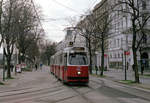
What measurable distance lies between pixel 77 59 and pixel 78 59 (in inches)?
3.0

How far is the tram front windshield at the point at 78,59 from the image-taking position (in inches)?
711

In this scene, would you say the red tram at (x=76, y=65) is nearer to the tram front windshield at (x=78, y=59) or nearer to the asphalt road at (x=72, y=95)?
the tram front windshield at (x=78, y=59)

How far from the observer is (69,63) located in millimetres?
17984

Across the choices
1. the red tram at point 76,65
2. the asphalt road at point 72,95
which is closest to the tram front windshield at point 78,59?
the red tram at point 76,65

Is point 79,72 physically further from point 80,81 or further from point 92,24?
point 92,24

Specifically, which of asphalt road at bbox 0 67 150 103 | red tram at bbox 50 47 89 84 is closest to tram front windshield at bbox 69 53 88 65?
red tram at bbox 50 47 89 84

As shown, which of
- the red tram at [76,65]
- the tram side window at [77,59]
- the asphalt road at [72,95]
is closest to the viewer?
the asphalt road at [72,95]

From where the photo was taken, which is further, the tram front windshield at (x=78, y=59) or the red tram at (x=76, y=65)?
the tram front windshield at (x=78, y=59)

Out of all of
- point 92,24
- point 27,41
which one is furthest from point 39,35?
point 92,24

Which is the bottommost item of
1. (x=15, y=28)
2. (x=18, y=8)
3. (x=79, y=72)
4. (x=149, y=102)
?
(x=149, y=102)

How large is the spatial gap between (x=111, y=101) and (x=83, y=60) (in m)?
7.42

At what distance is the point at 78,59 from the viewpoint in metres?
18.2

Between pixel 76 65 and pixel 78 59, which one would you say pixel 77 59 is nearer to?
pixel 78 59

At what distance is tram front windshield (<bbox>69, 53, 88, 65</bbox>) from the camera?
18.1 m
